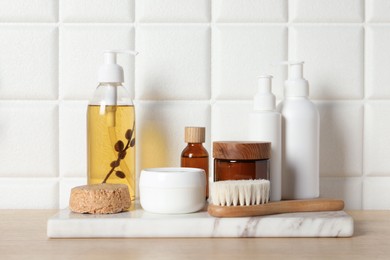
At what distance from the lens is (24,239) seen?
2.36ft

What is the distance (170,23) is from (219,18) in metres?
0.09

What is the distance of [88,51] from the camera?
38.4 inches

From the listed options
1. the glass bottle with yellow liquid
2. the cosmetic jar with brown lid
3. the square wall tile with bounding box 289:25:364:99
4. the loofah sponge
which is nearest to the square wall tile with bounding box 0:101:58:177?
the glass bottle with yellow liquid

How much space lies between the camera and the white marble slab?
72cm

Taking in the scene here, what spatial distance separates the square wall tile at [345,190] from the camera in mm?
984

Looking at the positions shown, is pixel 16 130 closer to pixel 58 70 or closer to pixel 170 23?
pixel 58 70

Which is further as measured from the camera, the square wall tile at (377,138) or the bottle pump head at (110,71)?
the square wall tile at (377,138)

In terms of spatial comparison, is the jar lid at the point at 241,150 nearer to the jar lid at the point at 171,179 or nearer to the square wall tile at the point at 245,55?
the jar lid at the point at 171,179

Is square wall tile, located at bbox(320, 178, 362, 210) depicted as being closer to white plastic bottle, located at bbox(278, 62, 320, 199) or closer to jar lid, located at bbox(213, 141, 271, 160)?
white plastic bottle, located at bbox(278, 62, 320, 199)

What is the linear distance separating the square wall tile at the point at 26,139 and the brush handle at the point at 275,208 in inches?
14.9

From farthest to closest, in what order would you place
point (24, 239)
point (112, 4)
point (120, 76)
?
point (112, 4) → point (120, 76) → point (24, 239)

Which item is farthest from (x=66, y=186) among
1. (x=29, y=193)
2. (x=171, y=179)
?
(x=171, y=179)

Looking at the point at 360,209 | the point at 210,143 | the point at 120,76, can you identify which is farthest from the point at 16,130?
the point at 360,209

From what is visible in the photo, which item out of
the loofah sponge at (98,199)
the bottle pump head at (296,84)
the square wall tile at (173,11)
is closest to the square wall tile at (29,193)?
the loofah sponge at (98,199)
